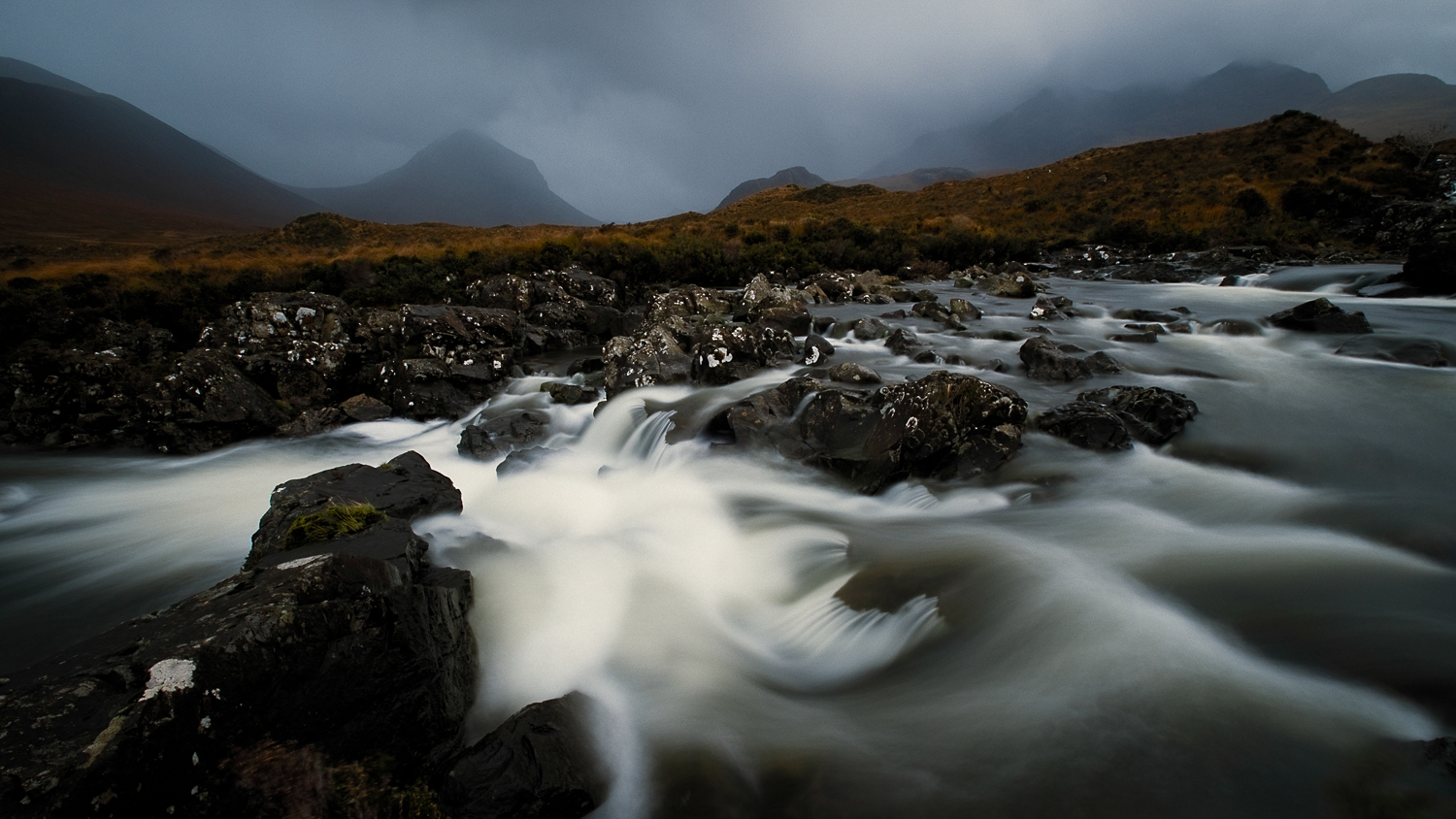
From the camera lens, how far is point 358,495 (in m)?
5.48

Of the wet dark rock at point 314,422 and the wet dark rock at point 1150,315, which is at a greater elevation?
the wet dark rock at point 1150,315

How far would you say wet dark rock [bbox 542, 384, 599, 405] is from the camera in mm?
10789

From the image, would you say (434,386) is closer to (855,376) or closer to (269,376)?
(269,376)

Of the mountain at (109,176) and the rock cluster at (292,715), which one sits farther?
the mountain at (109,176)

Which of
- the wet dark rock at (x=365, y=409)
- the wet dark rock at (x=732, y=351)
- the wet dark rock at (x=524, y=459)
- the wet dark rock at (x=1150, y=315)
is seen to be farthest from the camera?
the wet dark rock at (x=1150, y=315)

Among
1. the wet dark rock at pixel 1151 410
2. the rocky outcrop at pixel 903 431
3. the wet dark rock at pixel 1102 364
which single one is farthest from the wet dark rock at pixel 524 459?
the wet dark rock at pixel 1102 364

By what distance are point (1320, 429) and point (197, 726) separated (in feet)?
39.0

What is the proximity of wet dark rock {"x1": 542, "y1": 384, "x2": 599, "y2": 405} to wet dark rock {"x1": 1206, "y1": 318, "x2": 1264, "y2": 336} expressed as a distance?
1441 cm

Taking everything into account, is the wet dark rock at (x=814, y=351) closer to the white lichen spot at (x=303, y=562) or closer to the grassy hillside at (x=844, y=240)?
the white lichen spot at (x=303, y=562)

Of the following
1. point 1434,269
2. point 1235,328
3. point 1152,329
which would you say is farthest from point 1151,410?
point 1434,269

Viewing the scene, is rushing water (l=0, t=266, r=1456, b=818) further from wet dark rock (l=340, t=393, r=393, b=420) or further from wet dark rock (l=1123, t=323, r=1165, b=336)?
wet dark rock (l=1123, t=323, r=1165, b=336)

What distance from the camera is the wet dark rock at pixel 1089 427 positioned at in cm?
726

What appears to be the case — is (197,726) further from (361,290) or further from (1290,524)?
(361,290)

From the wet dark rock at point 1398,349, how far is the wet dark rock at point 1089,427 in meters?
6.78
